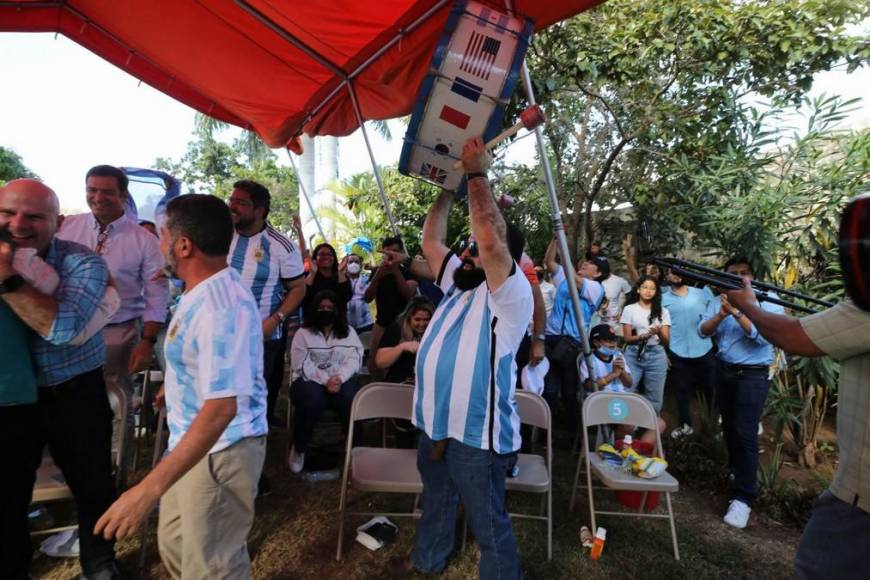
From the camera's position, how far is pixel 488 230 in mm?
1866

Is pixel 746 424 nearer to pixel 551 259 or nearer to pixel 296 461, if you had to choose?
pixel 551 259

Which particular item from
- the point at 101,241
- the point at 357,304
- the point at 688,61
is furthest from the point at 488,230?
the point at 688,61

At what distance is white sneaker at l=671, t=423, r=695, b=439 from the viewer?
15.8 feet

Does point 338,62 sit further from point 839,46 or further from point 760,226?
point 839,46

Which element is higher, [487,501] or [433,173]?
[433,173]

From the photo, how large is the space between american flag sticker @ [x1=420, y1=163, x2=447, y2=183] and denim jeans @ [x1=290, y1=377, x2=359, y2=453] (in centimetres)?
195

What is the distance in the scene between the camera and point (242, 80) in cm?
427

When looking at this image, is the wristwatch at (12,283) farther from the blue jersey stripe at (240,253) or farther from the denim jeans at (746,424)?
the denim jeans at (746,424)

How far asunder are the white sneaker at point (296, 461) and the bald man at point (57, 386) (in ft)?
4.83

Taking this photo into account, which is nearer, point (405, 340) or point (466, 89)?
point (466, 89)

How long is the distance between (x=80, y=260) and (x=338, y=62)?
260 centimetres

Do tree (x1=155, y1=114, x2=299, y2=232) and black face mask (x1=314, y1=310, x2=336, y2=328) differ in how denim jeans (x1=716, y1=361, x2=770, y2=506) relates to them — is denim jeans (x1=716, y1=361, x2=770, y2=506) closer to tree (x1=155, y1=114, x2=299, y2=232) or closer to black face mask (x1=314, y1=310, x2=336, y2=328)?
black face mask (x1=314, y1=310, x2=336, y2=328)

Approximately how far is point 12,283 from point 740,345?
428 cm

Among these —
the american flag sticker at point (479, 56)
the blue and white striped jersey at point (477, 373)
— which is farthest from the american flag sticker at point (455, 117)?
the blue and white striped jersey at point (477, 373)
